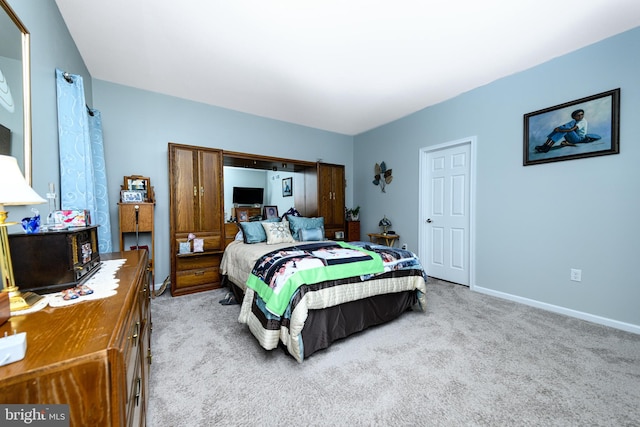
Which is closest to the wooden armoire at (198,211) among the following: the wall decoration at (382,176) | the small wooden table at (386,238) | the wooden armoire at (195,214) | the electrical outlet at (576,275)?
the wooden armoire at (195,214)

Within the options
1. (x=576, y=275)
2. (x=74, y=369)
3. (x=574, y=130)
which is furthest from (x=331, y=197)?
(x=74, y=369)

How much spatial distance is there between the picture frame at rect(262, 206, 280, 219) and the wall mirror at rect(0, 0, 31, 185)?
9.43 feet

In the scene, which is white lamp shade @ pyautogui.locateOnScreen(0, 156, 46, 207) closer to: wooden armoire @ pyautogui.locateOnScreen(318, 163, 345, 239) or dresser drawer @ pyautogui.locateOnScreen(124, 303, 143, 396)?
dresser drawer @ pyautogui.locateOnScreen(124, 303, 143, 396)

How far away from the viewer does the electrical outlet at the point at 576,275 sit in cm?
248

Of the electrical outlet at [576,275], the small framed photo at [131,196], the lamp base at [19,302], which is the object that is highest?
the small framed photo at [131,196]

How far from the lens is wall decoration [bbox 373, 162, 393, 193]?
4457mm

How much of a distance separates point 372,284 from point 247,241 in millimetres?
1809

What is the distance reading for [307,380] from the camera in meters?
1.60

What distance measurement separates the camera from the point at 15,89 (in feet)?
3.91

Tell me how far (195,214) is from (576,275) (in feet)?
14.4

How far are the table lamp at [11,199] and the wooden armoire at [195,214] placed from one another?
244 cm

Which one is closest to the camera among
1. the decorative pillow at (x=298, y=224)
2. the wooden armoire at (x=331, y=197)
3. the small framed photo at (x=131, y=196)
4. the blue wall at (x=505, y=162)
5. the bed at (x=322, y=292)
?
the bed at (x=322, y=292)

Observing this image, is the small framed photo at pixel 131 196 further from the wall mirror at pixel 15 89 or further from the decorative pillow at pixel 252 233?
the wall mirror at pixel 15 89

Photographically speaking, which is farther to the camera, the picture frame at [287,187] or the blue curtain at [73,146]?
the picture frame at [287,187]
